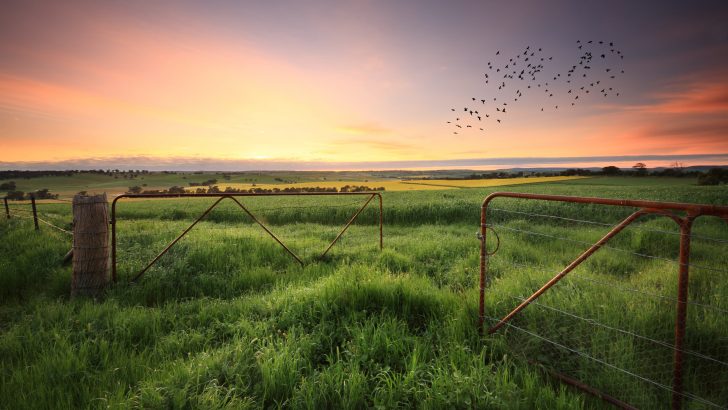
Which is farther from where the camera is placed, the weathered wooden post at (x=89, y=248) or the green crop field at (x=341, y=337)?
the weathered wooden post at (x=89, y=248)

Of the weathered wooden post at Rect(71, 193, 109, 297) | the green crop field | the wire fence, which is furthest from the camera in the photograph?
the wire fence

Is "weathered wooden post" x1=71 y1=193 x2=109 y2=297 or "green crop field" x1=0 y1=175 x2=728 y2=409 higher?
"weathered wooden post" x1=71 y1=193 x2=109 y2=297

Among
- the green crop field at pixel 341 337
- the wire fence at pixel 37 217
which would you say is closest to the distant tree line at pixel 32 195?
the wire fence at pixel 37 217

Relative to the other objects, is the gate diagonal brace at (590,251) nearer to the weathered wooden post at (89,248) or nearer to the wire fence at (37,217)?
the weathered wooden post at (89,248)

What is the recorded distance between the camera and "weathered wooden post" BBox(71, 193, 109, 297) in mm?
5320

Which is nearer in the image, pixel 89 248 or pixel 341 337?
pixel 341 337

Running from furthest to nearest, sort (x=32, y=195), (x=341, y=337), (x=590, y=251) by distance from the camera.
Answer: (x=32, y=195) → (x=341, y=337) → (x=590, y=251)

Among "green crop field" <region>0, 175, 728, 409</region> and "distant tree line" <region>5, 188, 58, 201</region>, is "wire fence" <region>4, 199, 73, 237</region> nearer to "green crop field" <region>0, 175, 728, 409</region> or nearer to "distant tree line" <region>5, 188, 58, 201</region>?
"distant tree line" <region>5, 188, 58, 201</region>

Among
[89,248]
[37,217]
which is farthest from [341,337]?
[37,217]

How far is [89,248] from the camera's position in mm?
5367

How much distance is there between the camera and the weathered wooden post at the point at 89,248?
532 centimetres

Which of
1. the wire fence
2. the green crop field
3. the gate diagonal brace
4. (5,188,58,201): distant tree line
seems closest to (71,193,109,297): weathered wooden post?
the green crop field

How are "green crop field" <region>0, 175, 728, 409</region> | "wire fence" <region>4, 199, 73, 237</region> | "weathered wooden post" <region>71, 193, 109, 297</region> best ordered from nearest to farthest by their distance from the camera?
"green crop field" <region>0, 175, 728, 409</region> < "weathered wooden post" <region>71, 193, 109, 297</region> < "wire fence" <region>4, 199, 73, 237</region>

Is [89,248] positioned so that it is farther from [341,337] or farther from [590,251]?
[590,251]
